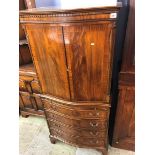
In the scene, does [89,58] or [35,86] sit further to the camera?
[35,86]

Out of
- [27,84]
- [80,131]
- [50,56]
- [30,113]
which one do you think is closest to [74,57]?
[50,56]

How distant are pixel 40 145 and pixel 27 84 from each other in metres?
0.79

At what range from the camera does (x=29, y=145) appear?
201 centimetres

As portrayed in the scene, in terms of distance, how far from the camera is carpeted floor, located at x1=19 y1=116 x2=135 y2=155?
1859 millimetres

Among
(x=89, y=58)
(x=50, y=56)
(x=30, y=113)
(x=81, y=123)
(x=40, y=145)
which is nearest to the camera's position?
(x=89, y=58)

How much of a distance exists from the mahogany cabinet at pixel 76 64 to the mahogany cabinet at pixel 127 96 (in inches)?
7.2

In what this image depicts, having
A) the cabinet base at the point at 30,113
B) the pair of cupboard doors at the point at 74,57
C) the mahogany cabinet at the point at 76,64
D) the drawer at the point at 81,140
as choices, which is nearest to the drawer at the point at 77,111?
the mahogany cabinet at the point at 76,64

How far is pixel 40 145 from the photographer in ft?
6.52

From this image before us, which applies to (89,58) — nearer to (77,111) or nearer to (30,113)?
(77,111)

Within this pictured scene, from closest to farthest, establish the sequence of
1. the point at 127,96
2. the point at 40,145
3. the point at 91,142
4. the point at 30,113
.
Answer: the point at 127,96, the point at 91,142, the point at 40,145, the point at 30,113

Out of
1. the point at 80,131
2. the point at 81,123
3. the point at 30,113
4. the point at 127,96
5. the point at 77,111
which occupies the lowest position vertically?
the point at 30,113

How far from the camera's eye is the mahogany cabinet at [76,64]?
1.06m

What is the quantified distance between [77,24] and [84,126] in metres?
1.01
